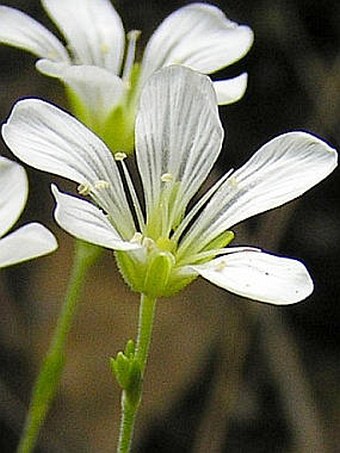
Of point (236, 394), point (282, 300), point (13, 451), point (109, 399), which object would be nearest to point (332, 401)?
point (236, 394)

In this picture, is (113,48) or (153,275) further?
(113,48)

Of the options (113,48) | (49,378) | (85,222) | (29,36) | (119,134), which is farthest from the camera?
(113,48)

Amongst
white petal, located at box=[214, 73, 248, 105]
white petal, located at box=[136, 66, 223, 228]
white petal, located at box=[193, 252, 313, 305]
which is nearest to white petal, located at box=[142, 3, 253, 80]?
white petal, located at box=[214, 73, 248, 105]

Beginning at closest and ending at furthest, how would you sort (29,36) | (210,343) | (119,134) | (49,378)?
1. (49,378)
2. (119,134)
3. (29,36)
4. (210,343)

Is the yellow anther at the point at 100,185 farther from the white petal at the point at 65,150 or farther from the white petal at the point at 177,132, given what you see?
the white petal at the point at 177,132

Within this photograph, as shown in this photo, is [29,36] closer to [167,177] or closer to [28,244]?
[167,177]

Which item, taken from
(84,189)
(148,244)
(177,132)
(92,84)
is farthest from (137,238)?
(92,84)

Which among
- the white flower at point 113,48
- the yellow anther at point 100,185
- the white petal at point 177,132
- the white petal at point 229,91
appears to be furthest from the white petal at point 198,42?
the yellow anther at point 100,185
